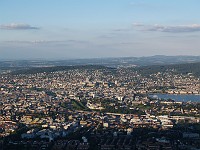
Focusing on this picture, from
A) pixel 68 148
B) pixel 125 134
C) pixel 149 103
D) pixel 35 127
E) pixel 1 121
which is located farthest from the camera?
pixel 149 103

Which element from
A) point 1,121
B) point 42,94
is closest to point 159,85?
point 42,94

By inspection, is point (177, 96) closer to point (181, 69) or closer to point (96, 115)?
point (96, 115)

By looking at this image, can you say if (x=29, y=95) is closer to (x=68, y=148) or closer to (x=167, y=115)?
(x=167, y=115)

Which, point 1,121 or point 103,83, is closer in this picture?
point 1,121

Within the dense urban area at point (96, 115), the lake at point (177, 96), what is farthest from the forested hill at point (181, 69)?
the lake at point (177, 96)

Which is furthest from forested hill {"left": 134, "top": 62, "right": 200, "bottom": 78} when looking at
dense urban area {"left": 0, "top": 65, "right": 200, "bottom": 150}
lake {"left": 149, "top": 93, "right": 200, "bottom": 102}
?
lake {"left": 149, "top": 93, "right": 200, "bottom": 102}

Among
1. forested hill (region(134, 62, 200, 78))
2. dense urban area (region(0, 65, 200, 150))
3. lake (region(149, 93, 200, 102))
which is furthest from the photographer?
forested hill (region(134, 62, 200, 78))

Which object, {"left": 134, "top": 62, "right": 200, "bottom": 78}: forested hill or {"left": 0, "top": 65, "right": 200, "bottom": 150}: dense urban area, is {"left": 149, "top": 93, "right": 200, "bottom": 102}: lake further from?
{"left": 134, "top": 62, "right": 200, "bottom": 78}: forested hill

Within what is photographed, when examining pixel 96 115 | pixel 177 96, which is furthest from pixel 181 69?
pixel 96 115

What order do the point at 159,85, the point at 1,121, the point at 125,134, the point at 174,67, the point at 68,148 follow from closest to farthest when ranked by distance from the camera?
the point at 68,148, the point at 125,134, the point at 1,121, the point at 159,85, the point at 174,67
